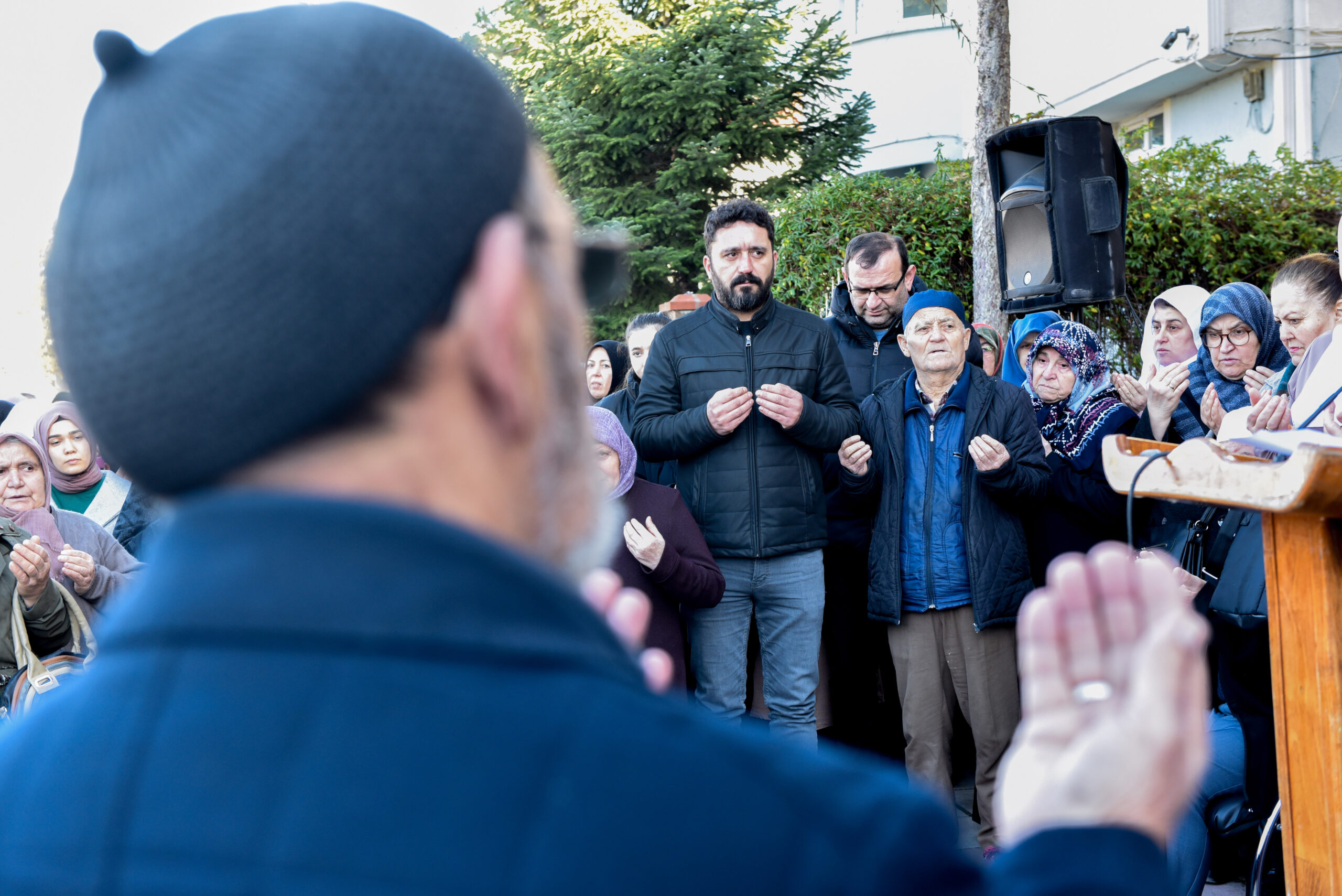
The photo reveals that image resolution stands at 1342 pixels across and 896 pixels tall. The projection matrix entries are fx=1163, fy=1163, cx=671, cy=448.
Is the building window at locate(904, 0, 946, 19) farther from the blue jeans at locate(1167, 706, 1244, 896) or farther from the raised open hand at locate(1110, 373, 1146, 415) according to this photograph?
the blue jeans at locate(1167, 706, 1244, 896)

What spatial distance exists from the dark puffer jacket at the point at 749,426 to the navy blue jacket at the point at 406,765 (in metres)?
3.69

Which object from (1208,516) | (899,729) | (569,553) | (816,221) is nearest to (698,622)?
(899,729)

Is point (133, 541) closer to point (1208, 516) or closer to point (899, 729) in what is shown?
point (899, 729)

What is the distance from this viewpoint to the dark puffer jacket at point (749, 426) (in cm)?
442

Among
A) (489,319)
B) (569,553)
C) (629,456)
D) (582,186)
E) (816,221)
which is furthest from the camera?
(582,186)

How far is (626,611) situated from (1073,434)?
4.21m

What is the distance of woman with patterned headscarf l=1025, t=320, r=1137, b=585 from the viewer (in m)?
4.54

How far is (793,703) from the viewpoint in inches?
177

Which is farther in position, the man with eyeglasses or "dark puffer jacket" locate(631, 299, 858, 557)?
the man with eyeglasses

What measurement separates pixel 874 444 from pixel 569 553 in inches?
152

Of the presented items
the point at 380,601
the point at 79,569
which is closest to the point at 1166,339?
the point at 79,569

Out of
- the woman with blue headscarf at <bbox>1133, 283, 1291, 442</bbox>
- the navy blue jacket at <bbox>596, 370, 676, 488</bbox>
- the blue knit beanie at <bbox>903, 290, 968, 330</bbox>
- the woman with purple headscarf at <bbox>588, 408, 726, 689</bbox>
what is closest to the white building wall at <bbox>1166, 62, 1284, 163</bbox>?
the woman with blue headscarf at <bbox>1133, 283, 1291, 442</bbox>

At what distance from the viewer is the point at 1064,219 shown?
6.33 metres

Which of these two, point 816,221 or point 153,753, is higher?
point 816,221
